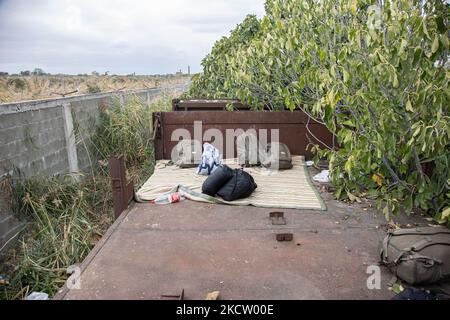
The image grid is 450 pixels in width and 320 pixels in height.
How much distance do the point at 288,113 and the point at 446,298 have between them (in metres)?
3.22

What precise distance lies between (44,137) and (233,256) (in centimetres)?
332

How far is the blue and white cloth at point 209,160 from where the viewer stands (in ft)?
14.0

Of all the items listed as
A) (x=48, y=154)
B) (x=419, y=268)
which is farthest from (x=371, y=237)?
(x=48, y=154)

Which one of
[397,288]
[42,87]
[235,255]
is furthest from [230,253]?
[42,87]

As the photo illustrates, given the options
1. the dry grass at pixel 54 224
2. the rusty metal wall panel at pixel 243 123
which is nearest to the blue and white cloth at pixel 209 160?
the rusty metal wall panel at pixel 243 123

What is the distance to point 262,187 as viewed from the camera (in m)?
3.77

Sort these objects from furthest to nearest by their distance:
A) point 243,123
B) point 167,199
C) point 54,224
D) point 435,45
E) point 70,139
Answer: point 70,139, point 243,123, point 54,224, point 167,199, point 435,45

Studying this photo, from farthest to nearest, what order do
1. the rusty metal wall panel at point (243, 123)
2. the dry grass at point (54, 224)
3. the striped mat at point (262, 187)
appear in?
1. the rusty metal wall panel at point (243, 123)
2. the striped mat at point (262, 187)
3. the dry grass at point (54, 224)

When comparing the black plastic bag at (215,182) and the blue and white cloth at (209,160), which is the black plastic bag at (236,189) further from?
the blue and white cloth at (209,160)

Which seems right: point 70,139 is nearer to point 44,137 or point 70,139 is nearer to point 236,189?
point 44,137

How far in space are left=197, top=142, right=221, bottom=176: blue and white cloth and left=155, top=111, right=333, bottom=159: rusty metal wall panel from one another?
1.08 ft

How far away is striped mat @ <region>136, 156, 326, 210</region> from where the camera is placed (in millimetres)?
3291

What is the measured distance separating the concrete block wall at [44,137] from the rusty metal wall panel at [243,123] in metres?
1.37

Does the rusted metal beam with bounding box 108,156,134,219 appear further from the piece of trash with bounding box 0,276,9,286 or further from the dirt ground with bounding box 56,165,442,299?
the piece of trash with bounding box 0,276,9,286
